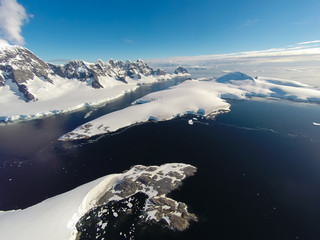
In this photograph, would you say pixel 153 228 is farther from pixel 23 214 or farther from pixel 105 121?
pixel 105 121

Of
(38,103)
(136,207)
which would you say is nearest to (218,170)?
(136,207)

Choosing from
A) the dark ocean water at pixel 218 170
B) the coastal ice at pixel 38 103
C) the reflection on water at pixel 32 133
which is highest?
the coastal ice at pixel 38 103

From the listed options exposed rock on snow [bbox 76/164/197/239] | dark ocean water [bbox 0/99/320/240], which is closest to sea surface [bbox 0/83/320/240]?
dark ocean water [bbox 0/99/320/240]

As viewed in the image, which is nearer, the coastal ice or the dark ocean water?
the dark ocean water

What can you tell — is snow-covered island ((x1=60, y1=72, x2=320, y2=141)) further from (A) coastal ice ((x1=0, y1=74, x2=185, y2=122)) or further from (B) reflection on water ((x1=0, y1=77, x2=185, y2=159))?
(A) coastal ice ((x1=0, y1=74, x2=185, y2=122))

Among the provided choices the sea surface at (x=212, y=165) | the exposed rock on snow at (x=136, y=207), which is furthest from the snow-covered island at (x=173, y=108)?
the exposed rock on snow at (x=136, y=207)

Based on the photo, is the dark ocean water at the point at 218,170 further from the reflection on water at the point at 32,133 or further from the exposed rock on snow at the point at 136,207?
the reflection on water at the point at 32,133
